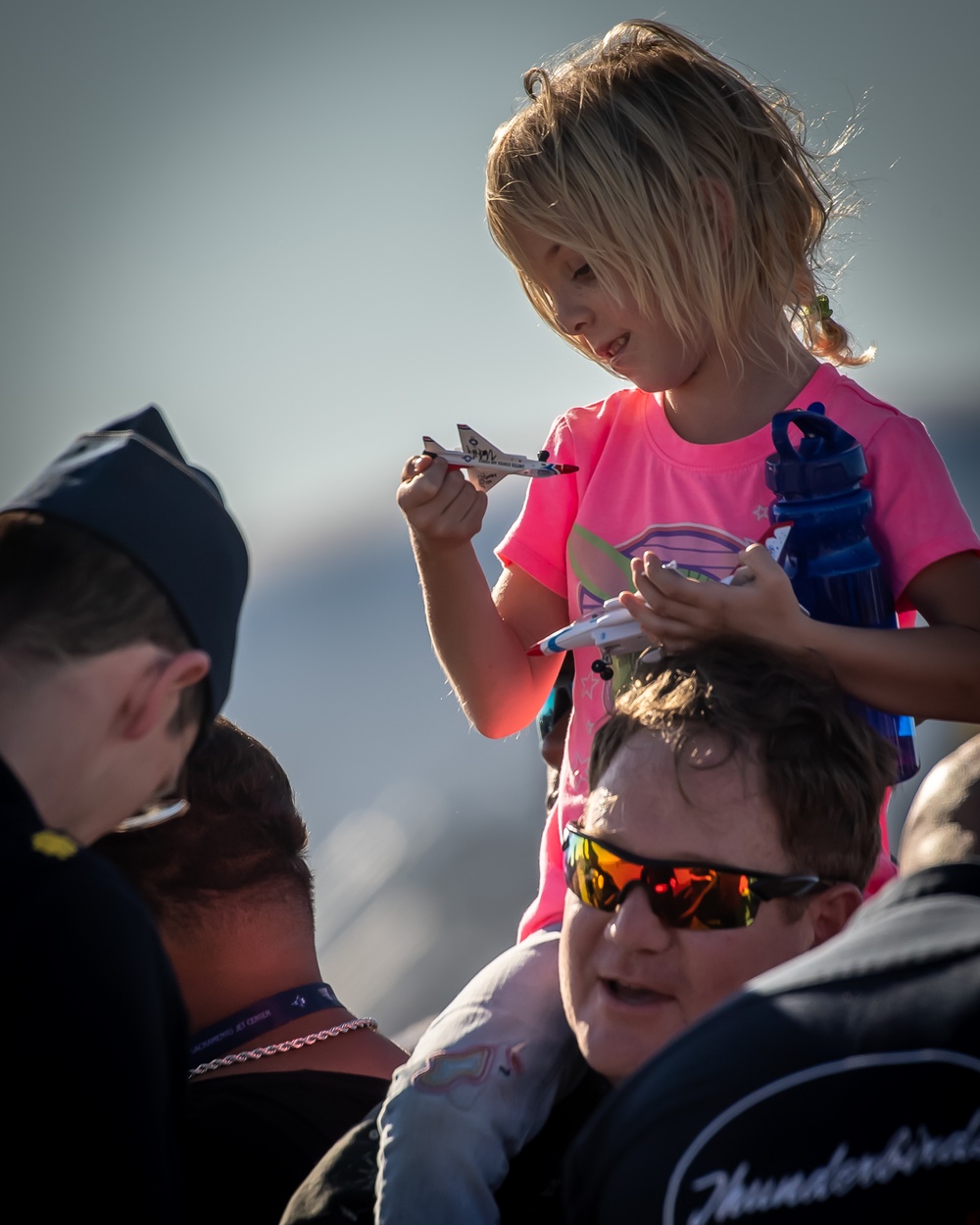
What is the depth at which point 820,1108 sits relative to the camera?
0.94 m

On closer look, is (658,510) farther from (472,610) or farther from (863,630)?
(863,630)

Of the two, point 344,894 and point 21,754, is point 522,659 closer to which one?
point 21,754

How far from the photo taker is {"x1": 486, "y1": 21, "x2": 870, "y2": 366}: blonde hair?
2.32m

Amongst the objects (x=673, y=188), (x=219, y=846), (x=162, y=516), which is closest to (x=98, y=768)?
(x=162, y=516)

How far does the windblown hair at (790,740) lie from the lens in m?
1.78

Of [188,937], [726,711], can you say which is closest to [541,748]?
[188,937]

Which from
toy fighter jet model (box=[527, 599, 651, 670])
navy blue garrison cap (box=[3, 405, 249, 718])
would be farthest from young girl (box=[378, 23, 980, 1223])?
navy blue garrison cap (box=[3, 405, 249, 718])

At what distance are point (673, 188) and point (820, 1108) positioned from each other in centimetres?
182

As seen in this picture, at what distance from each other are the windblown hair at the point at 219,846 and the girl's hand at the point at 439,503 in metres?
0.64

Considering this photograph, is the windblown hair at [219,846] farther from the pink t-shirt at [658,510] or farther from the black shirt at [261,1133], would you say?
the pink t-shirt at [658,510]

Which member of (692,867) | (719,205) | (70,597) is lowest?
(692,867)

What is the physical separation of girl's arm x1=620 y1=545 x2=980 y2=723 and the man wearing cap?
67 centimetres

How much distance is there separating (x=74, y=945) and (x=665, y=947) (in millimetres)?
812

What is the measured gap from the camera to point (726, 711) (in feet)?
5.99
